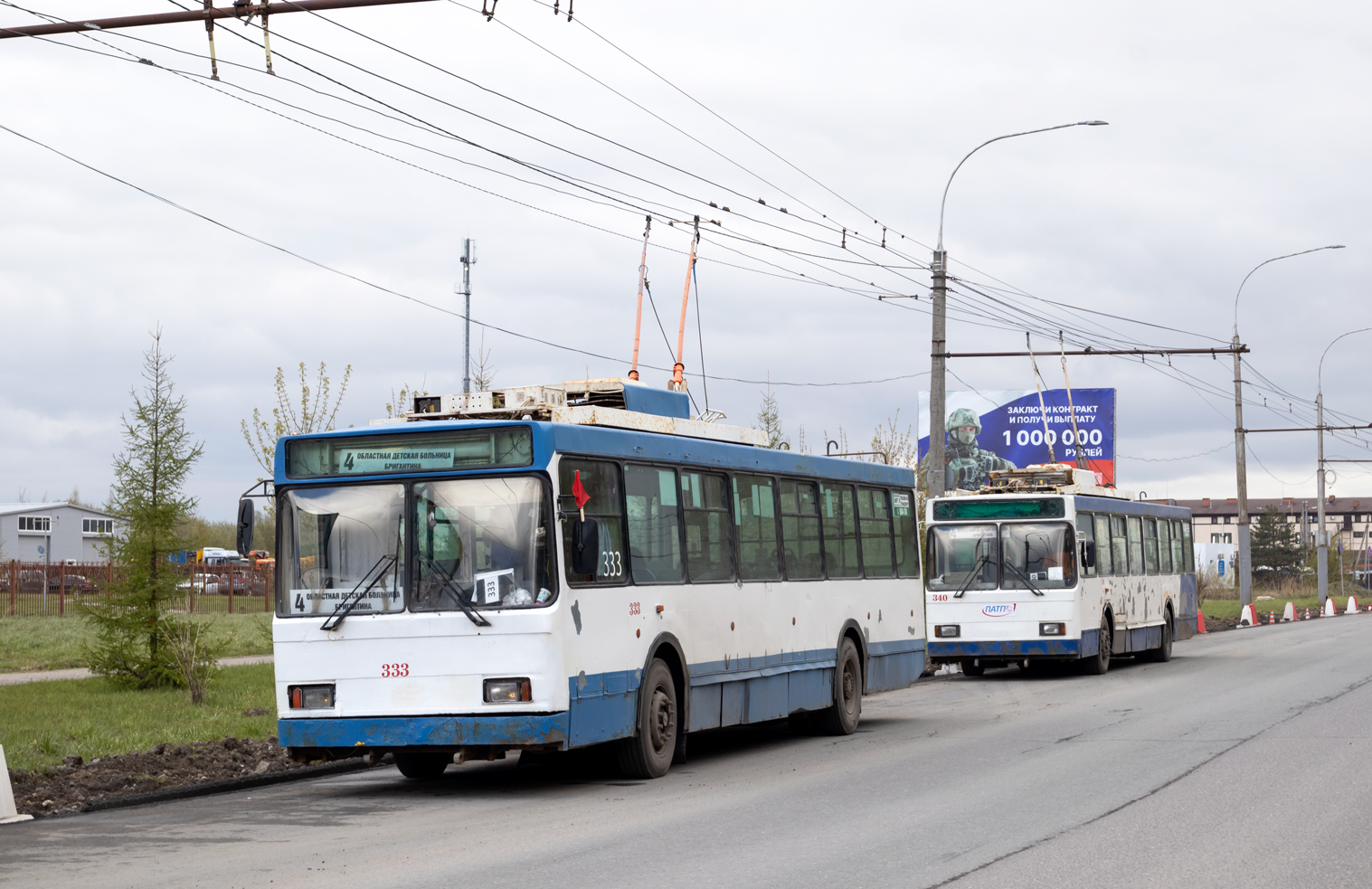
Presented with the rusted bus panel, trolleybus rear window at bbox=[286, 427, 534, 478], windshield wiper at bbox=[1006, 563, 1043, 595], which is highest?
trolleybus rear window at bbox=[286, 427, 534, 478]

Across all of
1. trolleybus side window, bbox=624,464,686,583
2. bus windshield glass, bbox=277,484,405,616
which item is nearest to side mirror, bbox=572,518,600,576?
trolleybus side window, bbox=624,464,686,583

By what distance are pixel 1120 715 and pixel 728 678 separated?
593 centimetres

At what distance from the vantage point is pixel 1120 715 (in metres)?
18.1

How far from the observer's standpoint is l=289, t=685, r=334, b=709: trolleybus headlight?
11.8m

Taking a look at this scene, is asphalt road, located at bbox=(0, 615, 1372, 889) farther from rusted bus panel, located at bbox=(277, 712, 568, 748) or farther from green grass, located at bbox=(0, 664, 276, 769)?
green grass, located at bbox=(0, 664, 276, 769)

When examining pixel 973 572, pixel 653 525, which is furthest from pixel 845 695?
pixel 973 572

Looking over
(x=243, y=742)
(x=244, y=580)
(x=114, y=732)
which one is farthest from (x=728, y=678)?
(x=244, y=580)

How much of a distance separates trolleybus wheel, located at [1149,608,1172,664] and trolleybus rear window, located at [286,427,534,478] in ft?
70.1

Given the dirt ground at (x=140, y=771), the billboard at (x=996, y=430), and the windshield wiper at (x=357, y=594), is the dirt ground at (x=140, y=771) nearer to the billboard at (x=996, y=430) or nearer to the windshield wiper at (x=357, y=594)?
the windshield wiper at (x=357, y=594)

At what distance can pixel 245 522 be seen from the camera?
11.9 m

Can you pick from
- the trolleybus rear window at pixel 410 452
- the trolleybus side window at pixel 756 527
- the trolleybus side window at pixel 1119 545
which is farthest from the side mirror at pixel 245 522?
the trolleybus side window at pixel 1119 545

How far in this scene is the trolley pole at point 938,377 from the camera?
2598 centimetres

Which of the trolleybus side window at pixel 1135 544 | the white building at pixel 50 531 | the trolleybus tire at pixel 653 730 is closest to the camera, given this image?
the trolleybus tire at pixel 653 730

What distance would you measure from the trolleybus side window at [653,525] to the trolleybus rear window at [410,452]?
142 centimetres
